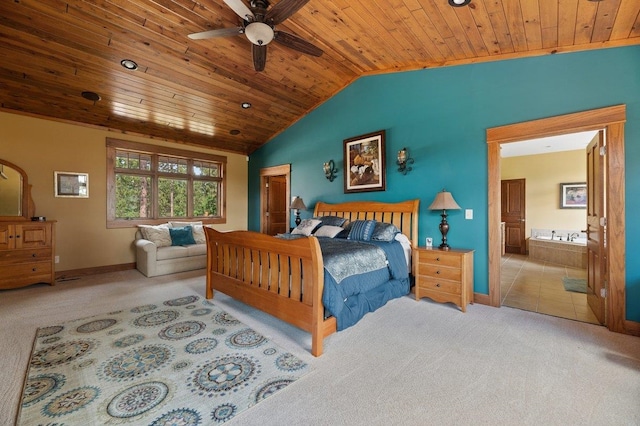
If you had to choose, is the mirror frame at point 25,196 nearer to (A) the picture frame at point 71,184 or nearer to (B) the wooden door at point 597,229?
(A) the picture frame at point 71,184

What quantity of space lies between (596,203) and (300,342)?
3.48 metres

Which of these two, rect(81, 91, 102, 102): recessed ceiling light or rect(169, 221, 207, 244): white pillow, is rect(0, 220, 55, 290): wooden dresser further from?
rect(81, 91, 102, 102): recessed ceiling light

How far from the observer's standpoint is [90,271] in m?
5.00

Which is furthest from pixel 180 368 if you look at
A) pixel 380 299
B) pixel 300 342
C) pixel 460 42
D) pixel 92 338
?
pixel 460 42

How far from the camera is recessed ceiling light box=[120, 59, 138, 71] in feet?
11.6

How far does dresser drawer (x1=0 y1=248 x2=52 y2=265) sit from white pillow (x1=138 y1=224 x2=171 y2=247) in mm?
1349

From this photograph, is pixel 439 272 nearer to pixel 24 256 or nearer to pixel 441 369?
pixel 441 369

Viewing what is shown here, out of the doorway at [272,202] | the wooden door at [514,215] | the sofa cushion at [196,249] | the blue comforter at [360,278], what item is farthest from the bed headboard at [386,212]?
the wooden door at [514,215]

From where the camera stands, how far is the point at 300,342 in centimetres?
248

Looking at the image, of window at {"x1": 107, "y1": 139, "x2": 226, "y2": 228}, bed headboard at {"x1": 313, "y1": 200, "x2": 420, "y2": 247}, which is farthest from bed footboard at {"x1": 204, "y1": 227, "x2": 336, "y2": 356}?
window at {"x1": 107, "y1": 139, "x2": 226, "y2": 228}

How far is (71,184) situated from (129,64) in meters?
2.63

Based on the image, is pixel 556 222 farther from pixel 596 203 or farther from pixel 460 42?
pixel 460 42

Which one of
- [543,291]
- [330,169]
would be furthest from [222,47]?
[543,291]

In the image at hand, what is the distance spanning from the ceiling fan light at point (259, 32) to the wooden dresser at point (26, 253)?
13.8ft
